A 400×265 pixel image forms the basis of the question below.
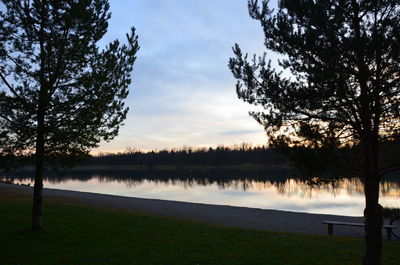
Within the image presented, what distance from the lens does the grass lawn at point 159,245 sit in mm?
8578

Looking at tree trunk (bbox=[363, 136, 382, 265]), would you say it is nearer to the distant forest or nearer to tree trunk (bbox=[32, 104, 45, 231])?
tree trunk (bbox=[32, 104, 45, 231])

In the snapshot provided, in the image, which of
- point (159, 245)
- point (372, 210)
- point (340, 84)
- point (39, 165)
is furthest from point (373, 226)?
point (39, 165)

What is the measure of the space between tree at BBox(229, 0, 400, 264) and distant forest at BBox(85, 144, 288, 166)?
135 meters

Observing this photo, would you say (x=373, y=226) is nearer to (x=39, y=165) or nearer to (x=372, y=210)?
(x=372, y=210)

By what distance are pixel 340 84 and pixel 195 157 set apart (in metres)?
164

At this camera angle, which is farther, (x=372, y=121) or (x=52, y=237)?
(x=52, y=237)

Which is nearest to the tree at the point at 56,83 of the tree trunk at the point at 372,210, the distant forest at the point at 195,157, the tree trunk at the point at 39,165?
the tree trunk at the point at 39,165

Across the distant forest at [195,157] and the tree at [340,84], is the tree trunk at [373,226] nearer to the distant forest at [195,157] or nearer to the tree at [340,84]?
the tree at [340,84]

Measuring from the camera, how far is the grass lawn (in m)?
8.58

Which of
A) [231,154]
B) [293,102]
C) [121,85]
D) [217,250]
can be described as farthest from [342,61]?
[231,154]

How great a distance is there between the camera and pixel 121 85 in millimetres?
11188

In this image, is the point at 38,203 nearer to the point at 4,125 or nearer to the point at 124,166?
the point at 4,125

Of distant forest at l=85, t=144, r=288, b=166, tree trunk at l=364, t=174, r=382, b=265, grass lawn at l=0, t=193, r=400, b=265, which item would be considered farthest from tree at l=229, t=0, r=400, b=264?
distant forest at l=85, t=144, r=288, b=166

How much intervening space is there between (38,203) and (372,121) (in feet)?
30.7
